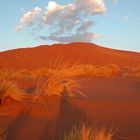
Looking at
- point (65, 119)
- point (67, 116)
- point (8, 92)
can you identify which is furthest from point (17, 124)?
point (8, 92)

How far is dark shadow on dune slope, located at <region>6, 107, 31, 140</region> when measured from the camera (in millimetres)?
6031

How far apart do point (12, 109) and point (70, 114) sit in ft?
4.13

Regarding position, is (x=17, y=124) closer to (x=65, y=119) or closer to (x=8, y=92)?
(x=65, y=119)

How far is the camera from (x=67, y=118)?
7.06m

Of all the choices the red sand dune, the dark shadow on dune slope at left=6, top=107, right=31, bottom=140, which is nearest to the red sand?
the dark shadow on dune slope at left=6, top=107, right=31, bottom=140

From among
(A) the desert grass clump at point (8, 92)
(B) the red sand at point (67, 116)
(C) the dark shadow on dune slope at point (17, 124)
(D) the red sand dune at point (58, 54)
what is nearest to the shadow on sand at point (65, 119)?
(B) the red sand at point (67, 116)

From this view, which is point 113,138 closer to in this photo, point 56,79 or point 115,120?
point 115,120

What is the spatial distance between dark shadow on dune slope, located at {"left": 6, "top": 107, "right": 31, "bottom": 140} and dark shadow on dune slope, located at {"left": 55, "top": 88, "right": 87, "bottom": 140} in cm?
65

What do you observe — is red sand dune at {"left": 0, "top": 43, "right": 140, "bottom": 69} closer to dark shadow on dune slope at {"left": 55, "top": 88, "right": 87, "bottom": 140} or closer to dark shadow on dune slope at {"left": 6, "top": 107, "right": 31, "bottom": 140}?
dark shadow on dune slope at {"left": 55, "top": 88, "right": 87, "bottom": 140}

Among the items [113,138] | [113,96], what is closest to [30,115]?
[113,138]

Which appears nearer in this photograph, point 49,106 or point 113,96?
point 49,106

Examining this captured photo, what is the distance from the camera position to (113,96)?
10.2m

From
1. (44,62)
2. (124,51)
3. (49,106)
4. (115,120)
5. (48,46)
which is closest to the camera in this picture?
(115,120)

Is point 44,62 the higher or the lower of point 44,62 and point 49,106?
the higher
